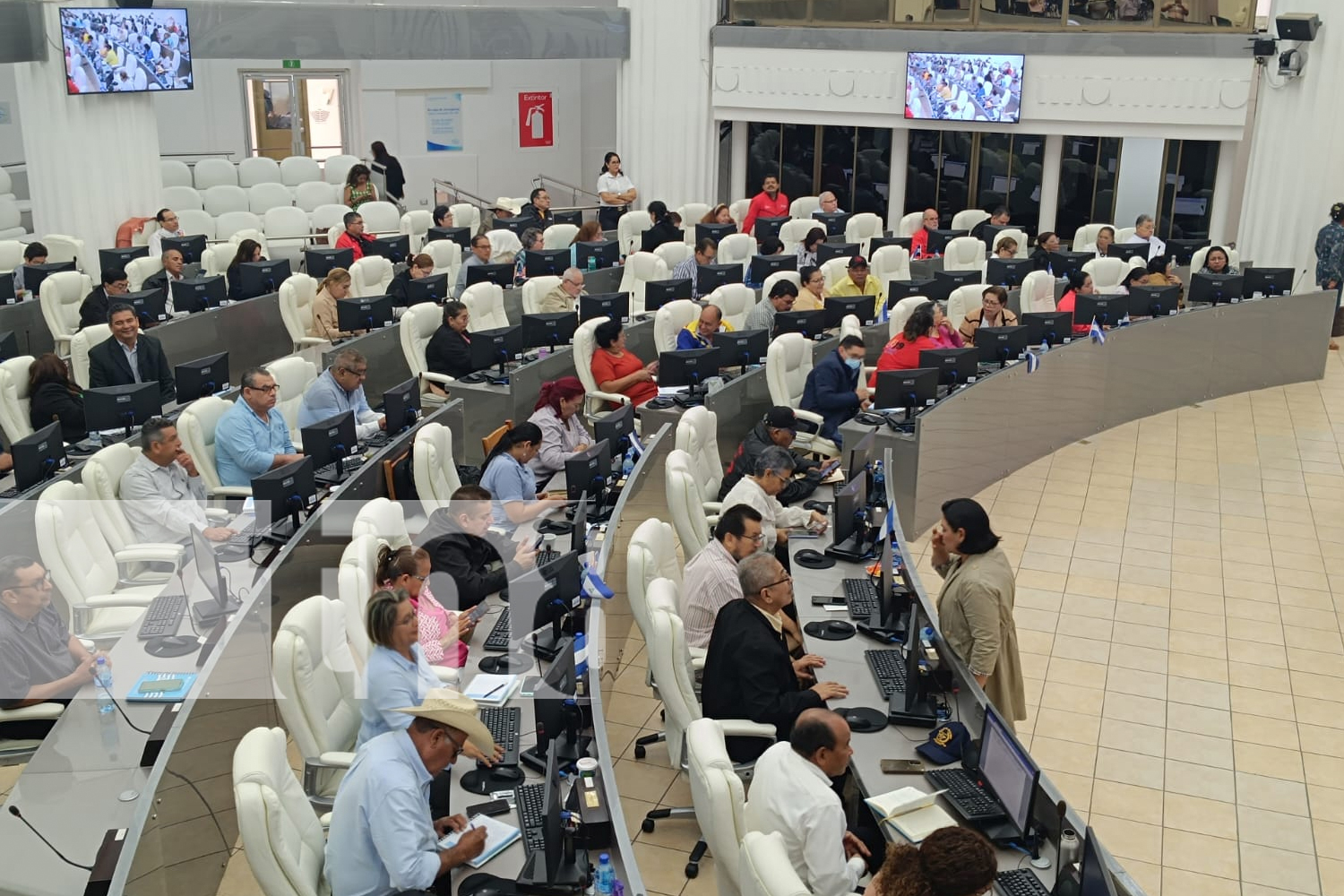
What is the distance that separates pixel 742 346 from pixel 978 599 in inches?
179

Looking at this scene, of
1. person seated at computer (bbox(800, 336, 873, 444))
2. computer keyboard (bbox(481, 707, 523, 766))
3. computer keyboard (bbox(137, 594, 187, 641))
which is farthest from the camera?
person seated at computer (bbox(800, 336, 873, 444))

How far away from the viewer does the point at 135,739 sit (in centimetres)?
496

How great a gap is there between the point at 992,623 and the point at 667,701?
1420 millimetres

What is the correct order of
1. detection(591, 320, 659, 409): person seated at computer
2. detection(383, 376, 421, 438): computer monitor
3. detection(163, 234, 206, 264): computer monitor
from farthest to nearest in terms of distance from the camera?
1. detection(163, 234, 206, 264): computer monitor
2. detection(591, 320, 659, 409): person seated at computer
3. detection(383, 376, 421, 438): computer monitor

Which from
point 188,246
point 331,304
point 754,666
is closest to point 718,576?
point 754,666

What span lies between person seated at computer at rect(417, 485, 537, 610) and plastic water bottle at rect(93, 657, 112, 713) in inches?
55.1

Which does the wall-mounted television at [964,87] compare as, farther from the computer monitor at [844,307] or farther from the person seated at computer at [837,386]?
the person seated at computer at [837,386]

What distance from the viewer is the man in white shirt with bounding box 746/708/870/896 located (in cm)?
419

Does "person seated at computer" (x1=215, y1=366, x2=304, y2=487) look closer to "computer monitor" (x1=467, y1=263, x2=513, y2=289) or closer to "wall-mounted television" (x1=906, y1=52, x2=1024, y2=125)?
"computer monitor" (x1=467, y1=263, x2=513, y2=289)

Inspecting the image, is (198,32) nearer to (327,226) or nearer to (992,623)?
(327,226)

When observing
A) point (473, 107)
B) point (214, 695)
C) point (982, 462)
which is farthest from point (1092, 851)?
point (473, 107)

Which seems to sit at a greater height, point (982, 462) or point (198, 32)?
point (198, 32)

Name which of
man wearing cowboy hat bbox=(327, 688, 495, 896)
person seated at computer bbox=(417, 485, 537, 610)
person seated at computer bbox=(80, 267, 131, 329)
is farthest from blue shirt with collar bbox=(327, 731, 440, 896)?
person seated at computer bbox=(80, 267, 131, 329)

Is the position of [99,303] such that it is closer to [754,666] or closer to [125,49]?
[125,49]
